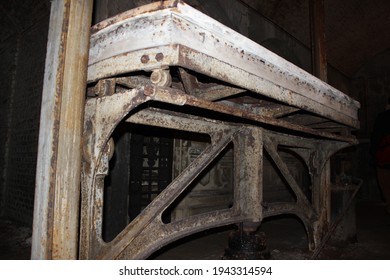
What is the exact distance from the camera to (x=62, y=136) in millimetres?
1438

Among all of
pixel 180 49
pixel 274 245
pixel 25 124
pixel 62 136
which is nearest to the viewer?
pixel 180 49

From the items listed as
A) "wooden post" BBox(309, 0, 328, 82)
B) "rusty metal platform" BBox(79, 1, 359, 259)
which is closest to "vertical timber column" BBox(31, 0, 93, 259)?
"rusty metal platform" BBox(79, 1, 359, 259)

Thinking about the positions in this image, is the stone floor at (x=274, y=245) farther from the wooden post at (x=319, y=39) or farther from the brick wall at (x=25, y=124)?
the wooden post at (x=319, y=39)

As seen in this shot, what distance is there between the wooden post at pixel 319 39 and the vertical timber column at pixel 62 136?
3664 millimetres

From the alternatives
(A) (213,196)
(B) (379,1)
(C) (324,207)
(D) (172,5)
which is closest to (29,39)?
(A) (213,196)

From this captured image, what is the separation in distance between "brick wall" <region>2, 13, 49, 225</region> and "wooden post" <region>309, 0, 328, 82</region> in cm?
417

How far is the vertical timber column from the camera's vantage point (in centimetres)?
141

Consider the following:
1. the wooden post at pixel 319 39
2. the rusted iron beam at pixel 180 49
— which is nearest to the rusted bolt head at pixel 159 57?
the rusted iron beam at pixel 180 49

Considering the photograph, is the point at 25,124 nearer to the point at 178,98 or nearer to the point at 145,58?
the point at 145,58

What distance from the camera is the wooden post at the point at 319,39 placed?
13.9 feet

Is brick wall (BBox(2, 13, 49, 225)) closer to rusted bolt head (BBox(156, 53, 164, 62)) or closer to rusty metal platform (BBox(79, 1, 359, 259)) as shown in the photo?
rusty metal platform (BBox(79, 1, 359, 259))

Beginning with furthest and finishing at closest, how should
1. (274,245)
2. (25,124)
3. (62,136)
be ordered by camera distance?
(25,124) < (274,245) < (62,136)

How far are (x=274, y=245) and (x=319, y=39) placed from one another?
3049mm

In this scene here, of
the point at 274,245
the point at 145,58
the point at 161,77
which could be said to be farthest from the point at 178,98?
the point at 274,245
